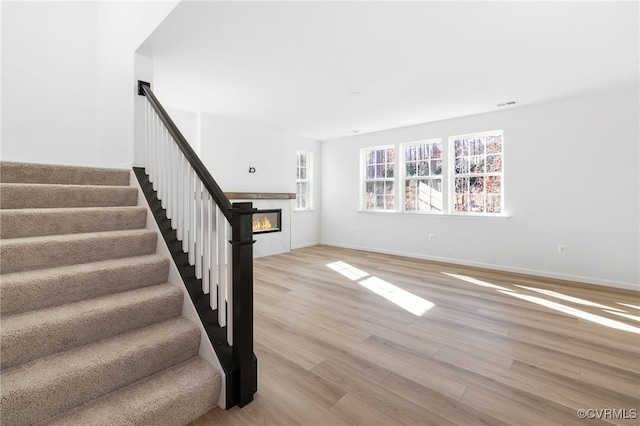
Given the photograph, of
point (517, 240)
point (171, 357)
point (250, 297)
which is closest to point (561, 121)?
point (517, 240)

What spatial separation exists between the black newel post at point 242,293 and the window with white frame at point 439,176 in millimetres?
4527

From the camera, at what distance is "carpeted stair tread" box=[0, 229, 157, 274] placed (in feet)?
5.46

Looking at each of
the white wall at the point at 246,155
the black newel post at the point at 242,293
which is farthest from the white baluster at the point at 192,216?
the white wall at the point at 246,155

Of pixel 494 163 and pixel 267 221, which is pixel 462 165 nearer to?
pixel 494 163

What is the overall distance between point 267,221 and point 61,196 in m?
3.76

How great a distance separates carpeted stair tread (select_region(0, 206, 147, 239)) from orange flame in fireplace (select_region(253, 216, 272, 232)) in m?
3.25

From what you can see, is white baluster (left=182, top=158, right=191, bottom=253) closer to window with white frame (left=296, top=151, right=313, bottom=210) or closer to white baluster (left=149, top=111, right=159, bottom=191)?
white baluster (left=149, top=111, right=159, bottom=191)

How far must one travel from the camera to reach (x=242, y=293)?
1.55m

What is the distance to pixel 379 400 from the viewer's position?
164 centimetres

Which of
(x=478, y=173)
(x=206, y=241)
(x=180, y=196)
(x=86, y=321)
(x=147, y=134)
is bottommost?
(x=86, y=321)

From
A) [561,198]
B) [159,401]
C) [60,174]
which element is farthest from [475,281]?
[60,174]

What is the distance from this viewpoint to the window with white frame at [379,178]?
605cm

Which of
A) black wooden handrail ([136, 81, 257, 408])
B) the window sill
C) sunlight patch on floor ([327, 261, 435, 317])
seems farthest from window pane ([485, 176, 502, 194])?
black wooden handrail ([136, 81, 257, 408])

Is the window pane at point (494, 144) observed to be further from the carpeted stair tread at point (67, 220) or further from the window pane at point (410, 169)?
the carpeted stair tread at point (67, 220)
